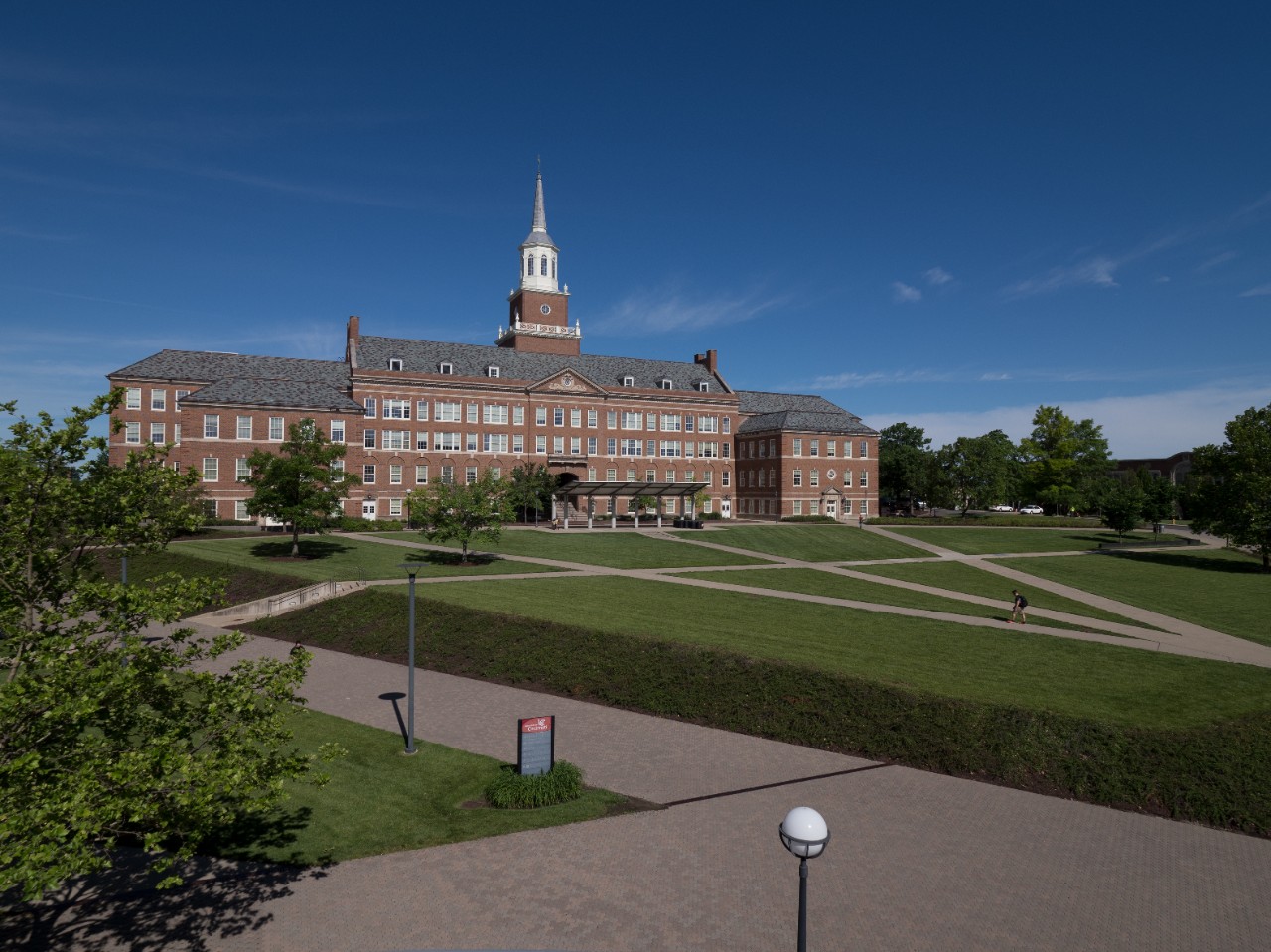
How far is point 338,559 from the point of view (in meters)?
46.4

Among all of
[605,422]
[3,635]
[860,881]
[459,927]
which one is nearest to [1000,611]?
[860,881]

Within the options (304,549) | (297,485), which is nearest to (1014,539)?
(304,549)

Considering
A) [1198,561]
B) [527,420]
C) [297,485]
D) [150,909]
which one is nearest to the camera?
[150,909]

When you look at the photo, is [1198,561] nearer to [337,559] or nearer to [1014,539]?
[1014,539]

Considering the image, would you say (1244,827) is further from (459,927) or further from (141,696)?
(141,696)

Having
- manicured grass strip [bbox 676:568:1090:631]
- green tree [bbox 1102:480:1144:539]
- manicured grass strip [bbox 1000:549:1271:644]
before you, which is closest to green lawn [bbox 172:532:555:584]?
manicured grass strip [bbox 676:568:1090:631]

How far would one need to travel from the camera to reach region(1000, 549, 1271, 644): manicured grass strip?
35.3 metres

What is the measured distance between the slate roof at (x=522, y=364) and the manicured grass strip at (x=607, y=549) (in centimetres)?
2351

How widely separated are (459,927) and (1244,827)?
50.0 ft

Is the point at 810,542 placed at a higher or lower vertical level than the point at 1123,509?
lower

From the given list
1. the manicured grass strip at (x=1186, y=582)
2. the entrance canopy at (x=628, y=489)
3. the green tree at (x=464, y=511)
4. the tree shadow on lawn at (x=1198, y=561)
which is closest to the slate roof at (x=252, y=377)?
the entrance canopy at (x=628, y=489)

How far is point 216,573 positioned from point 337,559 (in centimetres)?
706

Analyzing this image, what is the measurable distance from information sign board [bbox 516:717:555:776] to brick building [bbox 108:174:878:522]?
48856mm

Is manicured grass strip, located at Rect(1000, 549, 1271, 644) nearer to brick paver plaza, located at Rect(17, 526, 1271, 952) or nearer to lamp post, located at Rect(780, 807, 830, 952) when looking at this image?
brick paver plaza, located at Rect(17, 526, 1271, 952)
